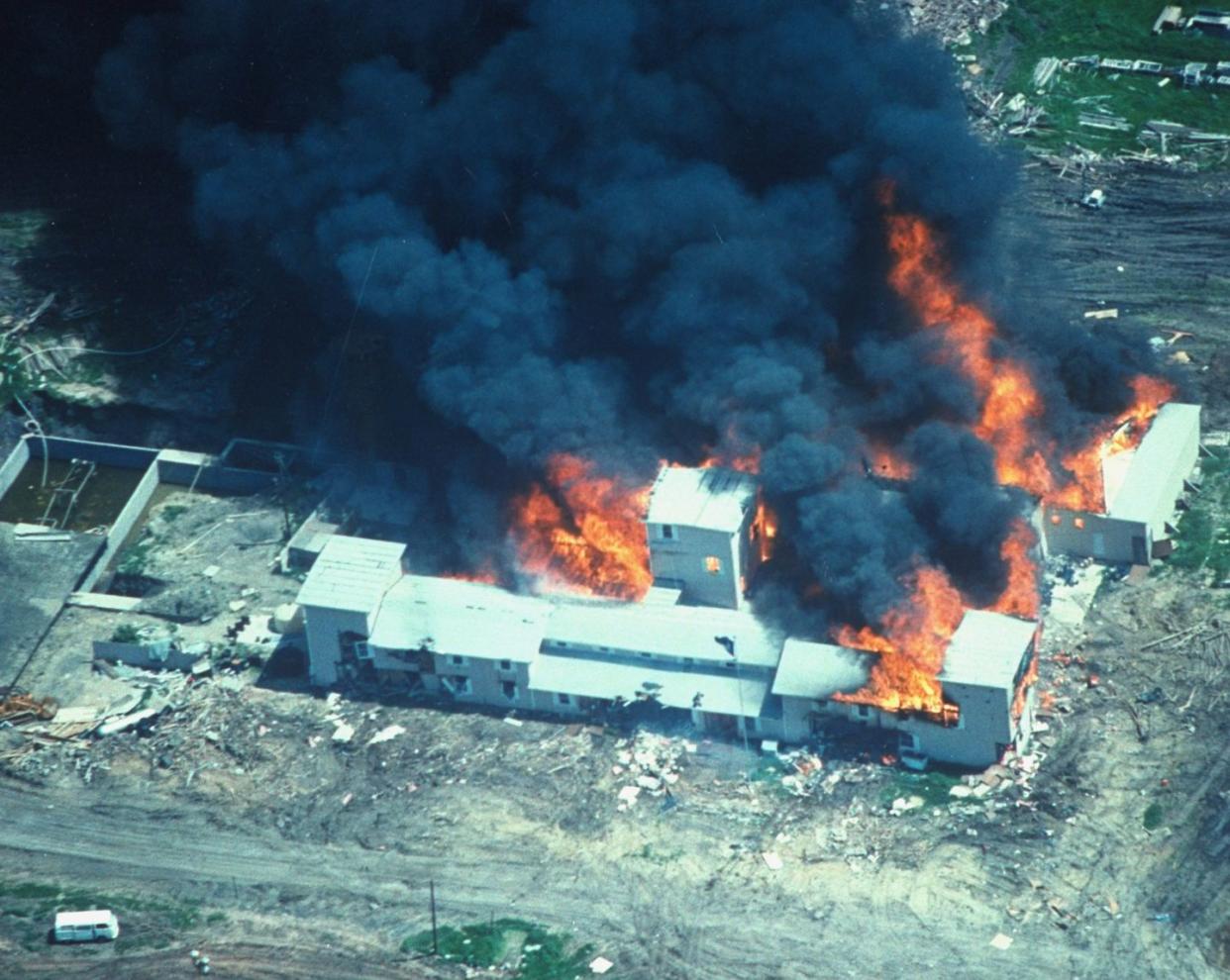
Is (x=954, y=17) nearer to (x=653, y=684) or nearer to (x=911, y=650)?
(x=911, y=650)

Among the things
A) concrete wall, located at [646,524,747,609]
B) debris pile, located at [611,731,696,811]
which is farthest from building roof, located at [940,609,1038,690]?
debris pile, located at [611,731,696,811]

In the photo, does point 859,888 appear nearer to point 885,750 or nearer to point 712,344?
point 885,750

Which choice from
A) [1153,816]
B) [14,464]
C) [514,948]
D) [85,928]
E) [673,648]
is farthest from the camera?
[14,464]

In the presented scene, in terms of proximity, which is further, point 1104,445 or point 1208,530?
point 1104,445

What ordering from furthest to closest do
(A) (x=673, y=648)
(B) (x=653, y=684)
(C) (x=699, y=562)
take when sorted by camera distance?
(C) (x=699, y=562), (A) (x=673, y=648), (B) (x=653, y=684)

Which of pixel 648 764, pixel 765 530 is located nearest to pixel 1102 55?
pixel 765 530
